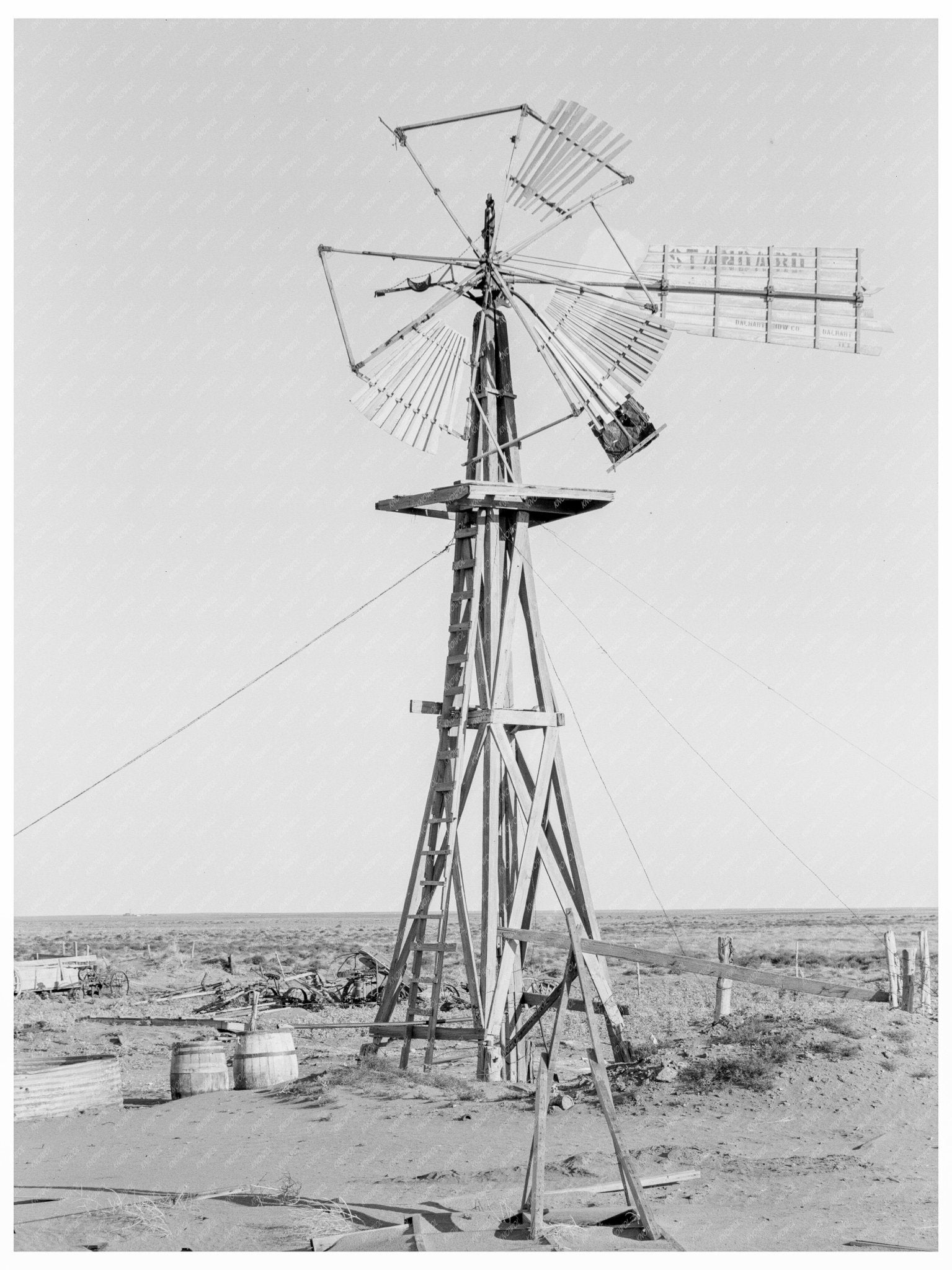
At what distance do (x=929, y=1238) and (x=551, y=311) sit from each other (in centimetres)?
898

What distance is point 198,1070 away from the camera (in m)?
14.3

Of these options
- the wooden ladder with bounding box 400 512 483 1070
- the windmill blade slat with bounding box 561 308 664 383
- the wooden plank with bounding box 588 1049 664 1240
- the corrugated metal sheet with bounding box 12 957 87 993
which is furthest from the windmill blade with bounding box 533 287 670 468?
the corrugated metal sheet with bounding box 12 957 87 993

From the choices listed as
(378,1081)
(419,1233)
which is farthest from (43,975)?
(419,1233)

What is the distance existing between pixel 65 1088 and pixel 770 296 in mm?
10412

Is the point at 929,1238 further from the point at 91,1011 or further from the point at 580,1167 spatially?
→ the point at 91,1011

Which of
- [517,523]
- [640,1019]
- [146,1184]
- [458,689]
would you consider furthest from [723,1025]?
[146,1184]

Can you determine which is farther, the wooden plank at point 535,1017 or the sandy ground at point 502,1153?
the wooden plank at point 535,1017

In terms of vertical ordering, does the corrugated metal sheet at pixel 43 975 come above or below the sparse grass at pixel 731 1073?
below

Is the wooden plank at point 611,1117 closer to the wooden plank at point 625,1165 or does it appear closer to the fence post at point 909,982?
the wooden plank at point 625,1165

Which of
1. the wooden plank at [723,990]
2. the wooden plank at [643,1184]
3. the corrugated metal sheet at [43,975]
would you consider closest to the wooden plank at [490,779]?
the wooden plank at [643,1184]

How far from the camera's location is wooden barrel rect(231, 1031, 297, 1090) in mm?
14297

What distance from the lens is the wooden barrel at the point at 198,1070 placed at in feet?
46.8

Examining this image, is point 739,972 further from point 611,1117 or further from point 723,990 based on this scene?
point 723,990

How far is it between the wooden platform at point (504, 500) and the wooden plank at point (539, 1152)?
21.2 ft
